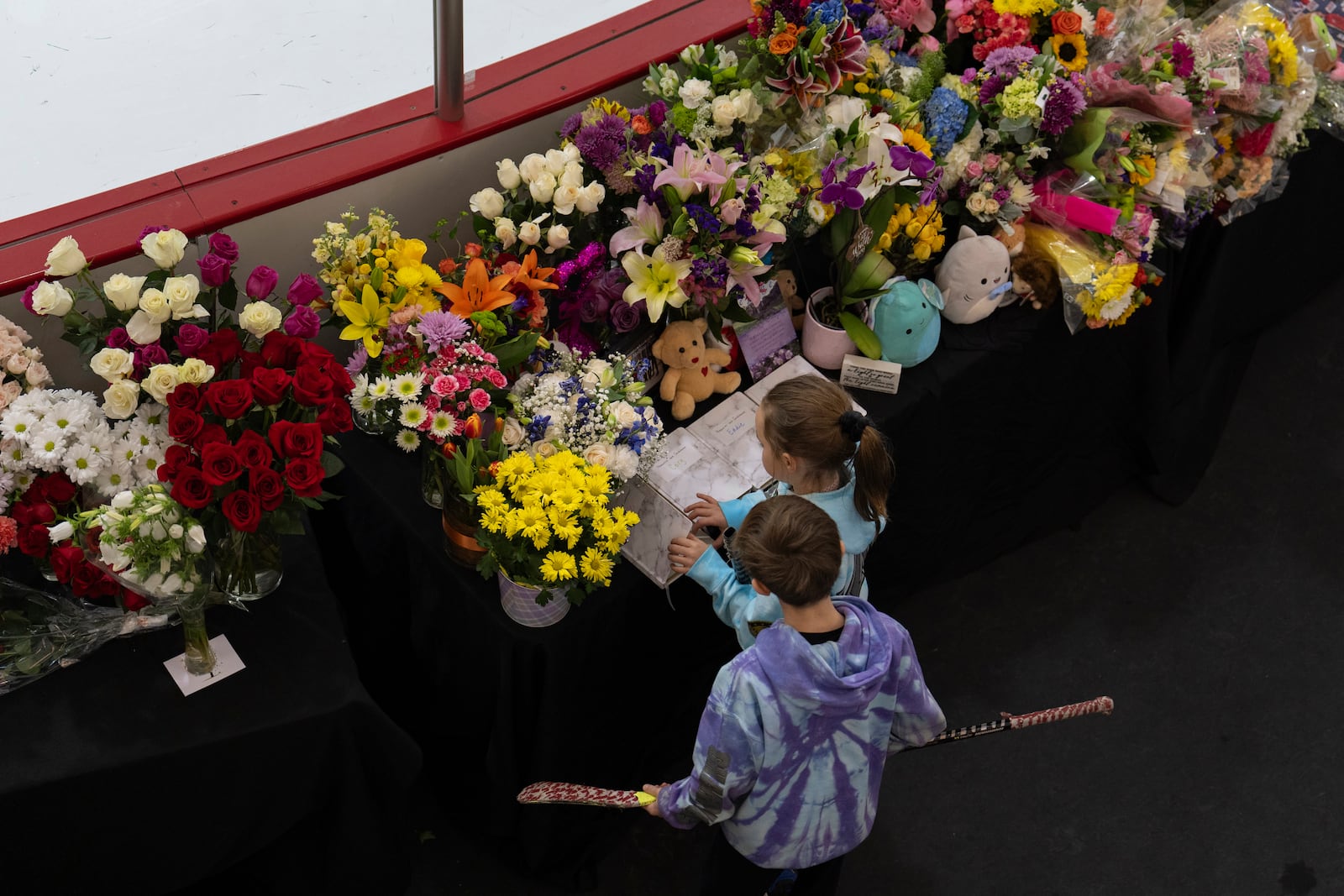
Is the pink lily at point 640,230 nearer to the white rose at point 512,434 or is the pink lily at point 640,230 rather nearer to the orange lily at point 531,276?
the orange lily at point 531,276

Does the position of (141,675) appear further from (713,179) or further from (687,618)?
(713,179)

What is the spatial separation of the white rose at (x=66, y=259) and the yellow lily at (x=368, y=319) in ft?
1.40

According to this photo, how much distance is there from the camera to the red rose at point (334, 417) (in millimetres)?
1796

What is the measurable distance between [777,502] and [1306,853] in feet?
6.05

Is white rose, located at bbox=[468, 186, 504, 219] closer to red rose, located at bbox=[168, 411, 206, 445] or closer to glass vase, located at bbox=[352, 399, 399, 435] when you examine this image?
glass vase, located at bbox=[352, 399, 399, 435]

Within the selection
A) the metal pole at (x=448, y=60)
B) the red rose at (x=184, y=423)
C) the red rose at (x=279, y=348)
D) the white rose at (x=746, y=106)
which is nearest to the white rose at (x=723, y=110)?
the white rose at (x=746, y=106)

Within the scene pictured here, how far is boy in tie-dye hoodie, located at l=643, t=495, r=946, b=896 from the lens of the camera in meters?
1.81

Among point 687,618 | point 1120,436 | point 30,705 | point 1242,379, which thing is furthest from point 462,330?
point 1242,379

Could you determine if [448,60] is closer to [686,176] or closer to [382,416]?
[686,176]

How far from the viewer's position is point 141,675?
1994 millimetres

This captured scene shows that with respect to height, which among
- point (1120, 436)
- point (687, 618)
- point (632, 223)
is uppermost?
point (632, 223)

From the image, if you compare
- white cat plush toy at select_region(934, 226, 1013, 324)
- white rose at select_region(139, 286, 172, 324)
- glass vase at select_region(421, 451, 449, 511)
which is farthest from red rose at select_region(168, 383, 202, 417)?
white cat plush toy at select_region(934, 226, 1013, 324)

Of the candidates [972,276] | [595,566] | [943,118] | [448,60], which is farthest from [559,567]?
[943,118]

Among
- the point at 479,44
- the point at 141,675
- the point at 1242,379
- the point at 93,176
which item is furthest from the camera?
the point at 1242,379
